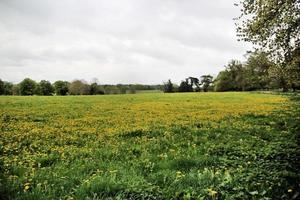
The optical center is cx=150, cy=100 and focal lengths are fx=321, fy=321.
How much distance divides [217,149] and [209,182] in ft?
13.3

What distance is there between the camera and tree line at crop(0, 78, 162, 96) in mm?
121062

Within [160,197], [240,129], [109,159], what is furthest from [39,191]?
→ [240,129]

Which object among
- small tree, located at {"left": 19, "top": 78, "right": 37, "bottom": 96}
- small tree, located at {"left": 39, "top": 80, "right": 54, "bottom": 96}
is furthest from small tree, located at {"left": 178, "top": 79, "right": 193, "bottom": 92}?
small tree, located at {"left": 19, "top": 78, "right": 37, "bottom": 96}

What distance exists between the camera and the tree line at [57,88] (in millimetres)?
121062

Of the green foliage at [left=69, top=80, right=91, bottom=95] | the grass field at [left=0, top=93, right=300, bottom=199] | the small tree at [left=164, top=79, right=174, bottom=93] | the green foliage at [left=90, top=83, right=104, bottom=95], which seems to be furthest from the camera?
the small tree at [left=164, top=79, right=174, bottom=93]

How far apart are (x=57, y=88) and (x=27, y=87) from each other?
12.0m

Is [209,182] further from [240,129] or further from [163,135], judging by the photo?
[240,129]

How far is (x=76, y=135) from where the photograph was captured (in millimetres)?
14750

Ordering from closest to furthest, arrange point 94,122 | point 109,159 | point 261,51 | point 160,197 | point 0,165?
point 160,197, point 0,165, point 109,159, point 261,51, point 94,122

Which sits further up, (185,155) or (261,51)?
(261,51)

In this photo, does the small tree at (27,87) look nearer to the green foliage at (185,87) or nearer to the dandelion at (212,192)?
the green foliage at (185,87)

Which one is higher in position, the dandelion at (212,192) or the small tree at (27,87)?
the small tree at (27,87)

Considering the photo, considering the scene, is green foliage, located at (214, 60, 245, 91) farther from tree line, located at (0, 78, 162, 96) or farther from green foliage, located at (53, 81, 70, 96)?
green foliage, located at (53, 81, 70, 96)

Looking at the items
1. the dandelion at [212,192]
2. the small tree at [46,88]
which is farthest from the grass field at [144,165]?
the small tree at [46,88]
